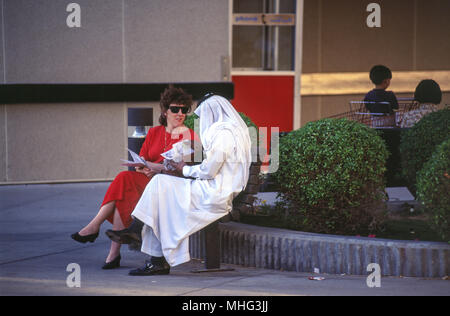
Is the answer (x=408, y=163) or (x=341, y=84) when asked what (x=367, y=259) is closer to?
(x=408, y=163)

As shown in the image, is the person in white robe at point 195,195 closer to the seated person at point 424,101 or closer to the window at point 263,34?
the seated person at point 424,101

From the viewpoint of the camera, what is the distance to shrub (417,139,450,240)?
562 cm

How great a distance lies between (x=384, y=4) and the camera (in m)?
12.7

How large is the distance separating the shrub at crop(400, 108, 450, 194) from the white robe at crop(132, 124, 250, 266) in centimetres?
203

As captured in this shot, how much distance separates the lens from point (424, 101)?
27.6 ft

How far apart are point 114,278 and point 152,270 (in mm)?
305

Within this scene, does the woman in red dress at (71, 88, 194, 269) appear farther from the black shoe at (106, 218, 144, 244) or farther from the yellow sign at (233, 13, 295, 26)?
the yellow sign at (233, 13, 295, 26)

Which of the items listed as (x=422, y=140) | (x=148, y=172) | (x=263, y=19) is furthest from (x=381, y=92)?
(x=263, y=19)

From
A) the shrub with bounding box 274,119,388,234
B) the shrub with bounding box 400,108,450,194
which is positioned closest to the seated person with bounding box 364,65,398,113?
the shrub with bounding box 400,108,450,194

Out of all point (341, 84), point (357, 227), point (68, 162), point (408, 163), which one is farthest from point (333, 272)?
point (341, 84)

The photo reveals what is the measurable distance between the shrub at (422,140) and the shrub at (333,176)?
798 mm

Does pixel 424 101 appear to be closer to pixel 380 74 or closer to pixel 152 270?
pixel 380 74

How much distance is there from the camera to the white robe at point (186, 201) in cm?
592

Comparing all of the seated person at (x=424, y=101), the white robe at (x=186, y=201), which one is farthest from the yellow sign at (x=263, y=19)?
the white robe at (x=186, y=201)
